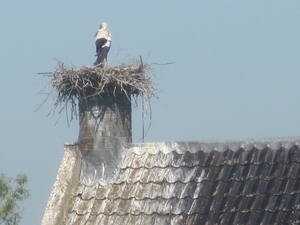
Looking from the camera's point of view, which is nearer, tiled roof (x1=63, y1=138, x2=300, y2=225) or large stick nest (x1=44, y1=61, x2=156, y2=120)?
tiled roof (x1=63, y1=138, x2=300, y2=225)

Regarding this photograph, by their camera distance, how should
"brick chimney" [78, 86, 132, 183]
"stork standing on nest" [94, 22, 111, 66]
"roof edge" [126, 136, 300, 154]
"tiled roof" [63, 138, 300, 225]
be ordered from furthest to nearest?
"stork standing on nest" [94, 22, 111, 66], "brick chimney" [78, 86, 132, 183], "roof edge" [126, 136, 300, 154], "tiled roof" [63, 138, 300, 225]

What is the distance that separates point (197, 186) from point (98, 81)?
2.19 meters

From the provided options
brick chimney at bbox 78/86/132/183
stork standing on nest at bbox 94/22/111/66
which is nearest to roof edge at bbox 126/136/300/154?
brick chimney at bbox 78/86/132/183

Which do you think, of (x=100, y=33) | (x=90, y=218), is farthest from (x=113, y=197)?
(x=100, y=33)

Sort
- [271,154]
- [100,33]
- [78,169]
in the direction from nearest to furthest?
[271,154] → [78,169] → [100,33]

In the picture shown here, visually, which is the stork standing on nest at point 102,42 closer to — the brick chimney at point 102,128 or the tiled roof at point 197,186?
the brick chimney at point 102,128

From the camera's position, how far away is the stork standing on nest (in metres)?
10.9

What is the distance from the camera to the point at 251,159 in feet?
30.1

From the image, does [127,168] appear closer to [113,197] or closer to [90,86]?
[113,197]

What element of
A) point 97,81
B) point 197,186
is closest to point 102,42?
point 97,81

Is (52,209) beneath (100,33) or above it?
beneath

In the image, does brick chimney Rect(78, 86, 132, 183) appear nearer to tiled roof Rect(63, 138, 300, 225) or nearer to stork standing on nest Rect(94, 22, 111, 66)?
tiled roof Rect(63, 138, 300, 225)

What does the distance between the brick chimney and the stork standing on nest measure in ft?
1.71

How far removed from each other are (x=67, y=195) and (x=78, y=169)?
50 centimetres
